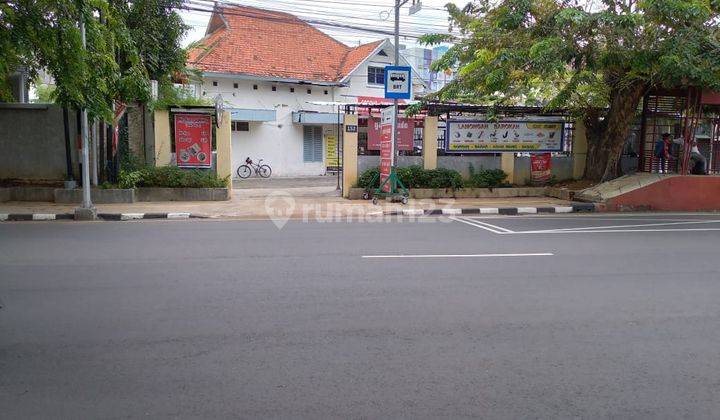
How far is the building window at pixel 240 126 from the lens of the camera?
25.5 m

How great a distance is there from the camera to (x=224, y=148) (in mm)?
16078

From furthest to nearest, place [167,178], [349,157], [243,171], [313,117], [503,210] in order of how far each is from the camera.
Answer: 1. [313,117]
2. [243,171]
3. [349,157]
4. [167,178]
5. [503,210]

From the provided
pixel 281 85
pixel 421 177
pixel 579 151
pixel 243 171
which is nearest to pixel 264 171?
pixel 243 171

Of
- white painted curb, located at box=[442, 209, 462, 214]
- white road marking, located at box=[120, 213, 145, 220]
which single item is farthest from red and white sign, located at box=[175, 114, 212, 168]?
white painted curb, located at box=[442, 209, 462, 214]

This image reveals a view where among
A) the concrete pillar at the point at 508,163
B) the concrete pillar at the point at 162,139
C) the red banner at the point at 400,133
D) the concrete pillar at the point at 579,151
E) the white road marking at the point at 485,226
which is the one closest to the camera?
the white road marking at the point at 485,226

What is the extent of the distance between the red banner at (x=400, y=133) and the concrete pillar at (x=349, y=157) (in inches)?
40.4

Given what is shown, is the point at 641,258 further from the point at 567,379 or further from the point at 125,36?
the point at 125,36

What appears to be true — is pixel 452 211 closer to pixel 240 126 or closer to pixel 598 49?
pixel 598 49

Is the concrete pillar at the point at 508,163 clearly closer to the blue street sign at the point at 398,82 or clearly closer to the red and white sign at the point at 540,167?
the red and white sign at the point at 540,167

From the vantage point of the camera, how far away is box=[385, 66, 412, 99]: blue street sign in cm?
1441

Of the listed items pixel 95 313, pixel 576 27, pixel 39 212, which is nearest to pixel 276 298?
pixel 95 313

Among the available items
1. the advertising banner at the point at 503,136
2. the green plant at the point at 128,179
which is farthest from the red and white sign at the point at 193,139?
the advertising banner at the point at 503,136

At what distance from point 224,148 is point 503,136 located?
8412mm

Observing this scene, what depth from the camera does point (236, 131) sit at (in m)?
25.6
